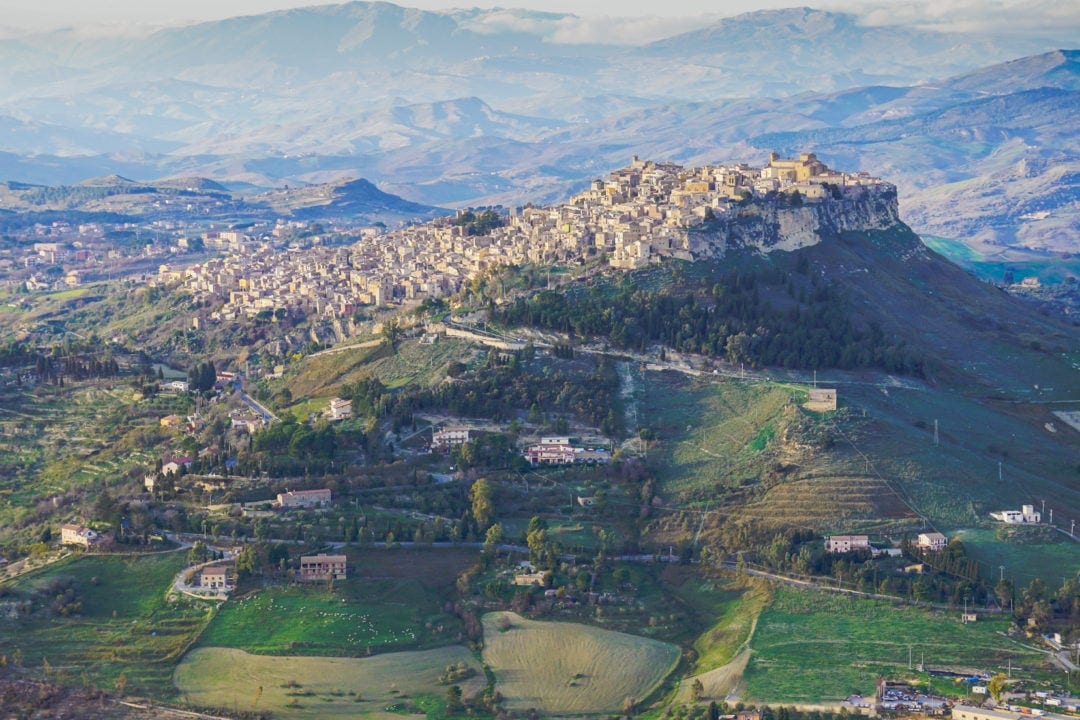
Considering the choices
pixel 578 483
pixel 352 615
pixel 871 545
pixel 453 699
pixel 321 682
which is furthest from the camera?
pixel 578 483

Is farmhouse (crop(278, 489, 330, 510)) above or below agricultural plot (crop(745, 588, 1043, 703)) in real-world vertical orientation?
above

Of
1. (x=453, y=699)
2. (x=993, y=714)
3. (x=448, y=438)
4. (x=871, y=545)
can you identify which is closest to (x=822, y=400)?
(x=871, y=545)

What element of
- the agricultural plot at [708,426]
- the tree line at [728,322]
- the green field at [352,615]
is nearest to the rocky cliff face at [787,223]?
the tree line at [728,322]

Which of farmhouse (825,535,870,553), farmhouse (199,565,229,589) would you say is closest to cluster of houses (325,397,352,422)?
farmhouse (199,565,229,589)

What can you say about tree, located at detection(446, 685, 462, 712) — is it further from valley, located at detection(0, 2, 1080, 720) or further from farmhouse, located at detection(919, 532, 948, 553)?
farmhouse, located at detection(919, 532, 948, 553)

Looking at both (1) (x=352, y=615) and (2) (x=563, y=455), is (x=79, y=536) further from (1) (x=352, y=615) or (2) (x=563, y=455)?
(2) (x=563, y=455)

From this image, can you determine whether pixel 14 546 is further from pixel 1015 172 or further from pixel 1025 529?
pixel 1015 172

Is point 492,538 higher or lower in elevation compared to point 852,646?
higher
